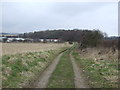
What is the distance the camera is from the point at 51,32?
6900 inches

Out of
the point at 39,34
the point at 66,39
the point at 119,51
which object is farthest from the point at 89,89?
the point at 39,34

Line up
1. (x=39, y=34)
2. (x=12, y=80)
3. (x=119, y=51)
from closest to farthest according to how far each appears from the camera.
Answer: (x=12, y=80) → (x=119, y=51) → (x=39, y=34)

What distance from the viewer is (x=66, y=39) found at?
6038 inches

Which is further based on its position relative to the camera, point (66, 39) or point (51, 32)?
point (51, 32)

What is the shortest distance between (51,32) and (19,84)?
16350cm

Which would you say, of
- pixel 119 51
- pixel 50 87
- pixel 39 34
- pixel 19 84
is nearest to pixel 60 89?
pixel 50 87

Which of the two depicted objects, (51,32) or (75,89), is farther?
(51,32)

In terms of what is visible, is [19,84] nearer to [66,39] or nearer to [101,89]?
[101,89]

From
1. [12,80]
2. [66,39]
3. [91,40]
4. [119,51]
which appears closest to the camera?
[12,80]

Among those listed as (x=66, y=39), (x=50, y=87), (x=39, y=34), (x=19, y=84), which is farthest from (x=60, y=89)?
(x=39, y=34)

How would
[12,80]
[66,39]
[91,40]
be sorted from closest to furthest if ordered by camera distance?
[12,80]
[91,40]
[66,39]

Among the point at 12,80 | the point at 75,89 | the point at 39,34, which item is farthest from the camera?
the point at 39,34

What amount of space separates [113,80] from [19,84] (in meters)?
5.17

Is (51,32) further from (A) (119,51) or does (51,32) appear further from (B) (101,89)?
(B) (101,89)
